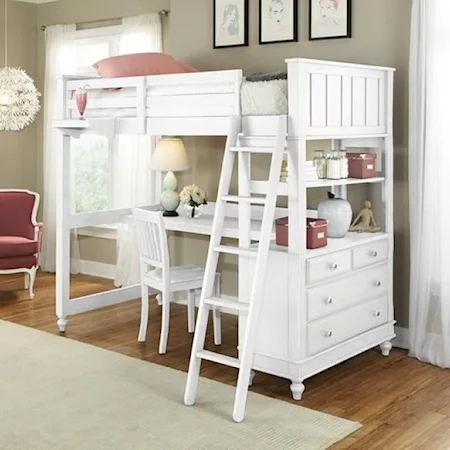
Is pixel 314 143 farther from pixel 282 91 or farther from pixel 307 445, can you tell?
pixel 307 445

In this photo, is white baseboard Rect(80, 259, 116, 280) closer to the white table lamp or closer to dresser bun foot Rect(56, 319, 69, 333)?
the white table lamp

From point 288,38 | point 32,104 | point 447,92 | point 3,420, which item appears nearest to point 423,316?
point 447,92

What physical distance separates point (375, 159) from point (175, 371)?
1.81 meters

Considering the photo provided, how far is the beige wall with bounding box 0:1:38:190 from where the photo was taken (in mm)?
7668

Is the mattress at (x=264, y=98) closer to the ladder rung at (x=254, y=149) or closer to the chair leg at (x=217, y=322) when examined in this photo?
the ladder rung at (x=254, y=149)

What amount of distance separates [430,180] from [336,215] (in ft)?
2.03

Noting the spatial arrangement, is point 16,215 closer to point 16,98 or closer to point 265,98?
point 16,98

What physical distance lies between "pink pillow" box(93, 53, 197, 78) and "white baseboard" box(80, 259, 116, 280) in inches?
97.6

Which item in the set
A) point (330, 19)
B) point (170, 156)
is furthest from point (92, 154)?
point (330, 19)

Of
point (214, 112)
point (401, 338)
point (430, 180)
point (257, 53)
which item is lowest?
point (401, 338)

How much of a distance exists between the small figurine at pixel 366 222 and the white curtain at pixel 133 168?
7.36 feet

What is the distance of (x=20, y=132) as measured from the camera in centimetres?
779

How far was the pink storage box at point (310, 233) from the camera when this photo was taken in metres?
4.29

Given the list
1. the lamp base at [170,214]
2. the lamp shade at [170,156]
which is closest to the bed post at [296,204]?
the lamp base at [170,214]
